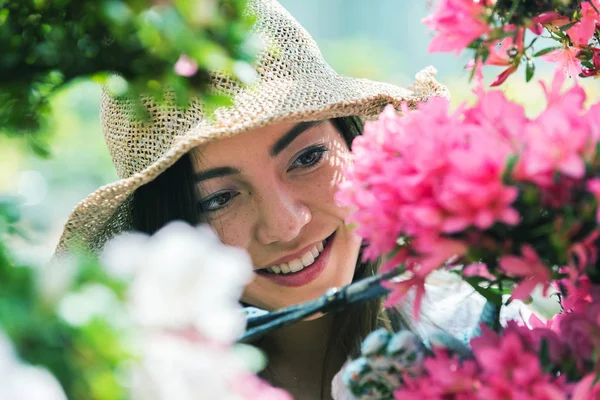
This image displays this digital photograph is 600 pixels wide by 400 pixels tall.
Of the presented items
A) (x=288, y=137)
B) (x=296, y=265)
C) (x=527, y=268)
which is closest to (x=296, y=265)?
(x=296, y=265)

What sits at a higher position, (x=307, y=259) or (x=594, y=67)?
(x=594, y=67)

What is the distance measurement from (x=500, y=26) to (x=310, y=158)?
0.61 meters

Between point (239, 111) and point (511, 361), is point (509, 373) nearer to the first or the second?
point (511, 361)

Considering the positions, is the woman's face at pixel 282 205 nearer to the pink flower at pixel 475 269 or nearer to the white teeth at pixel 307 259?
the white teeth at pixel 307 259

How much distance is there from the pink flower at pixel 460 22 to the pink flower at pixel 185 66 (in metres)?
0.28

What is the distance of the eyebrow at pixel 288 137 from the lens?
1.23 metres

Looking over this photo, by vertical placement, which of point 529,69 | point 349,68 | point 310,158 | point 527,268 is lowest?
point 349,68

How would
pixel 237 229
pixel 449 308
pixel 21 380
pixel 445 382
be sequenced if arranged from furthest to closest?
pixel 449 308 < pixel 237 229 < pixel 445 382 < pixel 21 380

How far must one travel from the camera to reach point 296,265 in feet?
4.35

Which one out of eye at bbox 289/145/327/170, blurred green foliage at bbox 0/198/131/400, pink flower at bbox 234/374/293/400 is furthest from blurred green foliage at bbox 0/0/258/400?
eye at bbox 289/145/327/170

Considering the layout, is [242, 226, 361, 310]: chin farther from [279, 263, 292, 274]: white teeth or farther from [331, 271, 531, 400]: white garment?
[331, 271, 531, 400]: white garment

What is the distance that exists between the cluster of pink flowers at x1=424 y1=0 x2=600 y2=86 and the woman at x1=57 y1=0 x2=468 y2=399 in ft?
1.46

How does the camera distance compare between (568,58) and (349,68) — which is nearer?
(568,58)

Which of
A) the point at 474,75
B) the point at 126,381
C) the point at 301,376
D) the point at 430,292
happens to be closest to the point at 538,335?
the point at 474,75
